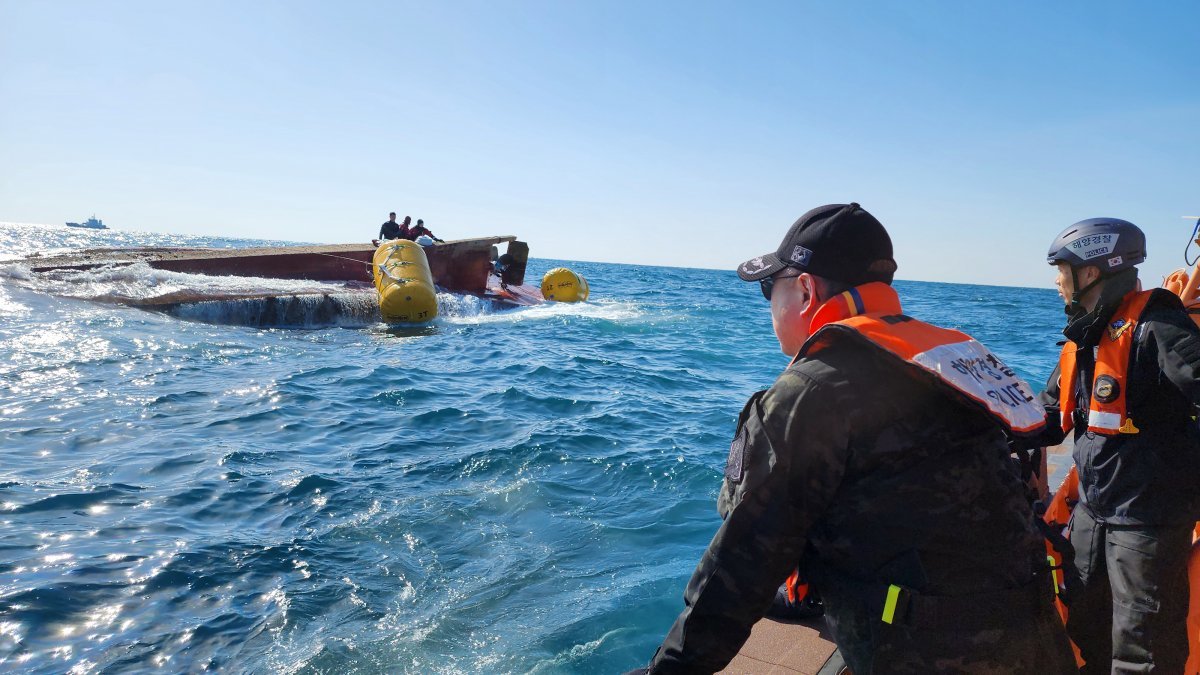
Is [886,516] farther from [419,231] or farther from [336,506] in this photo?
[419,231]

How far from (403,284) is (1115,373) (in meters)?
17.0

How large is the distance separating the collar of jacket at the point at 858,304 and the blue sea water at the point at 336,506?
3412 millimetres

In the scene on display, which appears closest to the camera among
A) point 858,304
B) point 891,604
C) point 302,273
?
point 891,604

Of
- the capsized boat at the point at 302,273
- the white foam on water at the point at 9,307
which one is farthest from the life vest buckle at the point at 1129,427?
the white foam on water at the point at 9,307

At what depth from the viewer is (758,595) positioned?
168 cm

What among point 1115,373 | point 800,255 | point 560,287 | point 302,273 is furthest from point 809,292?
point 560,287

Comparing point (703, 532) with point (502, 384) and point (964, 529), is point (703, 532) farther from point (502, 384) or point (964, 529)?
point (502, 384)

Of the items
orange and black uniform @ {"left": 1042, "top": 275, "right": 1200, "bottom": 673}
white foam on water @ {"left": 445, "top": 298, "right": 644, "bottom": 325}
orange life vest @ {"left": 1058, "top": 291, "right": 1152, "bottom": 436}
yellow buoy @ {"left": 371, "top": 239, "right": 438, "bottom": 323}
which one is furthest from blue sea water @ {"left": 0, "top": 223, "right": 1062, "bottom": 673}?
white foam on water @ {"left": 445, "top": 298, "right": 644, "bottom": 325}

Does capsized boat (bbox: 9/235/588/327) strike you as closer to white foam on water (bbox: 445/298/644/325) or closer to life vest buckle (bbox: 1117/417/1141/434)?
white foam on water (bbox: 445/298/644/325)

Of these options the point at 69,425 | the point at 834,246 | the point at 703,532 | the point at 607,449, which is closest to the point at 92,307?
the point at 69,425

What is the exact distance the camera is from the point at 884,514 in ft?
5.44

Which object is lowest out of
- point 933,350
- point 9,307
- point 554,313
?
point 554,313

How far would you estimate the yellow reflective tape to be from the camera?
64.9 inches

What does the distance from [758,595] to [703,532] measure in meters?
5.20
